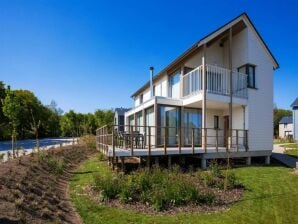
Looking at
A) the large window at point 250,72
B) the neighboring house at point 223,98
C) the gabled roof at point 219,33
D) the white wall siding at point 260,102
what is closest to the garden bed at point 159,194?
the neighboring house at point 223,98

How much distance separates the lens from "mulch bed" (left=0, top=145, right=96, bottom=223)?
6.16m

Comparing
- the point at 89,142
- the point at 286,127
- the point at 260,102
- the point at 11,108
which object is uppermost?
the point at 260,102

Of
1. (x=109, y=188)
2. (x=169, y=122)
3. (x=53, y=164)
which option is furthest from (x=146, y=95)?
(x=109, y=188)

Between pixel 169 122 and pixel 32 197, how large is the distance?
1112cm

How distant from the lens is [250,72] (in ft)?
58.6

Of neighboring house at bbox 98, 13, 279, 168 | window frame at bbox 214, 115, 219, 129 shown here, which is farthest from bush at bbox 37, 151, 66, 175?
window frame at bbox 214, 115, 219, 129

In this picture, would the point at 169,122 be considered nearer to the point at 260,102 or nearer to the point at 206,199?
the point at 260,102

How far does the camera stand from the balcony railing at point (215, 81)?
630 inches

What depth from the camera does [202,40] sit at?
15430 mm

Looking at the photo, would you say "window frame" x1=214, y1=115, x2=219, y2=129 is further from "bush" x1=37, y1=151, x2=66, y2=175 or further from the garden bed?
"bush" x1=37, y1=151, x2=66, y2=175

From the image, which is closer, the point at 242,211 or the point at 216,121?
the point at 242,211

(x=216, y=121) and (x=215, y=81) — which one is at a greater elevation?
(x=215, y=81)

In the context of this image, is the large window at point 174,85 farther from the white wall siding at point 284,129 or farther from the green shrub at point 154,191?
the white wall siding at point 284,129

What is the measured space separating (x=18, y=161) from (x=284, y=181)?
39.5 ft
